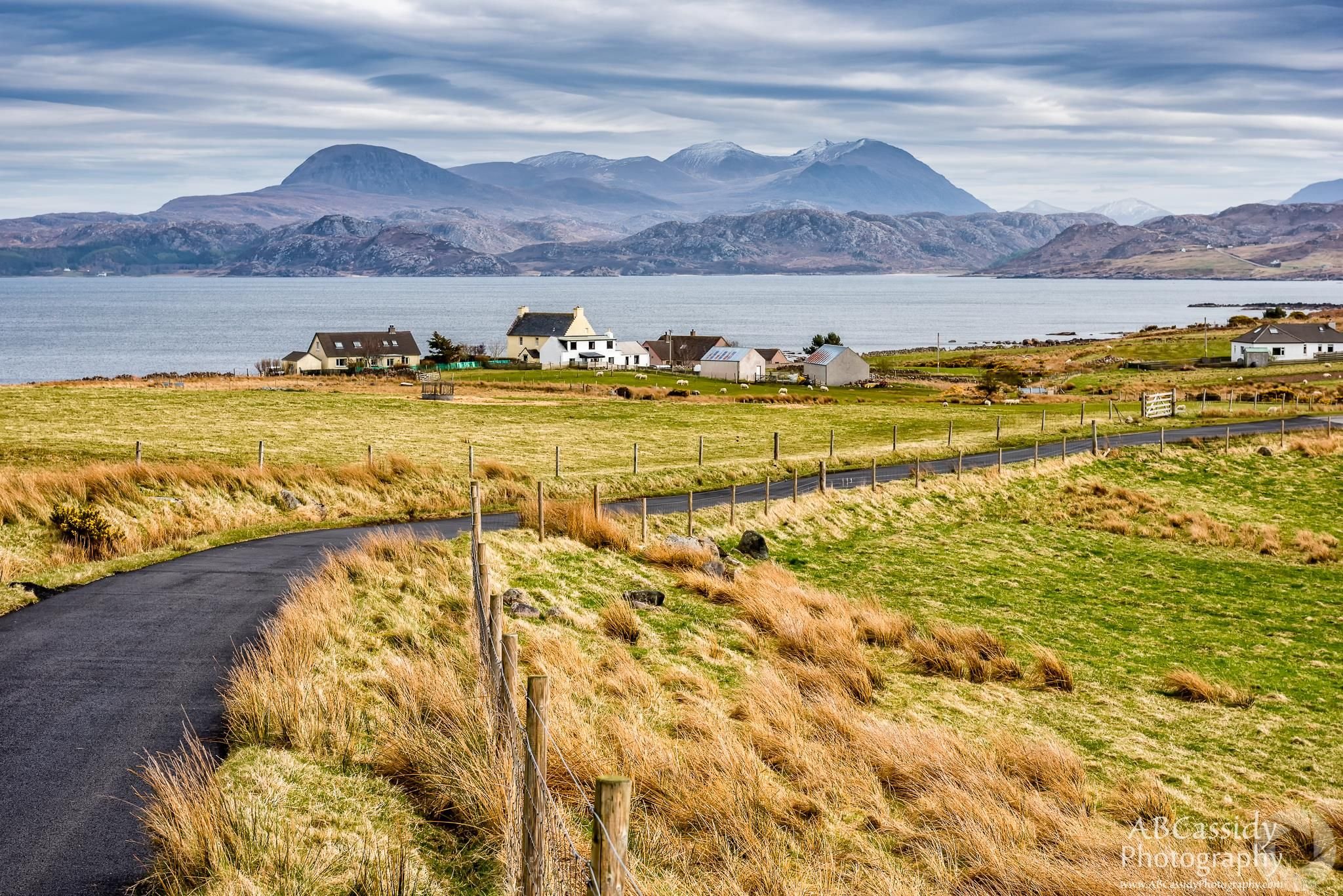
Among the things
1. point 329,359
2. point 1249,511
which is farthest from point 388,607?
point 329,359

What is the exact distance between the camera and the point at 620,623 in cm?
1981

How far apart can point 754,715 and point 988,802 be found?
375 centimetres

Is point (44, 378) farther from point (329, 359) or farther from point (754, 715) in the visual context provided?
point (754, 715)

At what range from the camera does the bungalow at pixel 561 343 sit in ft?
432

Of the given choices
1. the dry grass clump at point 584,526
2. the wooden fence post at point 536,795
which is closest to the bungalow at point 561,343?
the dry grass clump at point 584,526

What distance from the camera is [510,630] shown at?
1744 centimetres

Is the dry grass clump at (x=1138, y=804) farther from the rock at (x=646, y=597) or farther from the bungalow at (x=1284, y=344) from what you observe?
the bungalow at (x=1284, y=344)

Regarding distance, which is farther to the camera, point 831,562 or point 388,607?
point 831,562

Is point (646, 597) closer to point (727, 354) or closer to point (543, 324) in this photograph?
point (727, 354)

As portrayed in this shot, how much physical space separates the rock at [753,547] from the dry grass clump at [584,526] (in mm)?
3629

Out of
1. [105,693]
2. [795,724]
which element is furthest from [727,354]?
[105,693]

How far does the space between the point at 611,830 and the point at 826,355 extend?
10866 cm

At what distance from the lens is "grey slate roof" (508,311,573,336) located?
135 metres

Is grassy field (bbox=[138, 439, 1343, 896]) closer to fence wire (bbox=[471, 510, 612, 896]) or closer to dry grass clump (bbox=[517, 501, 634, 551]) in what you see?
Result: fence wire (bbox=[471, 510, 612, 896])
